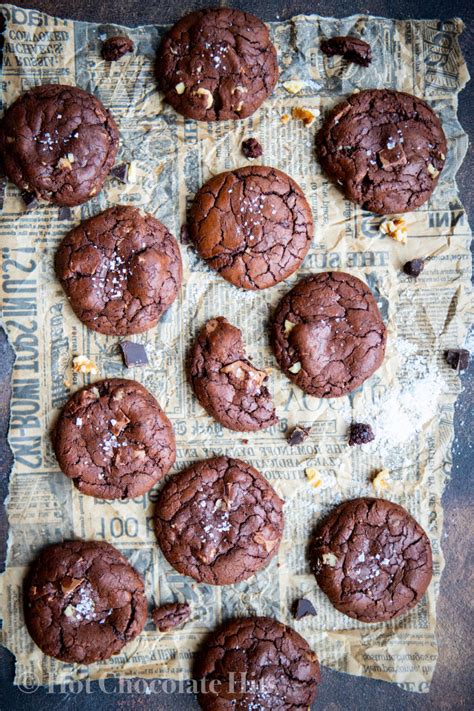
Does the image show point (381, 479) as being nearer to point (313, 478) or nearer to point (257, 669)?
point (313, 478)

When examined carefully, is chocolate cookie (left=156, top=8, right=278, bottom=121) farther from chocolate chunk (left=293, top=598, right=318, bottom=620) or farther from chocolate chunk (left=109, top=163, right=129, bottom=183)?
chocolate chunk (left=293, top=598, right=318, bottom=620)

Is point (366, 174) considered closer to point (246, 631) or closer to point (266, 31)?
point (266, 31)

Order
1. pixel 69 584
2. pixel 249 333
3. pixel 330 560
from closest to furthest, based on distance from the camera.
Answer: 1. pixel 69 584
2. pixel 330 560
3. pixel 249 333

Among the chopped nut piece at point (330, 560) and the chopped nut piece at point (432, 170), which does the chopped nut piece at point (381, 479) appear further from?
the chopped nut piece at point (432, 170)

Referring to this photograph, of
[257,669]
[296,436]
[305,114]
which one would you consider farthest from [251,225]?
[257,669]

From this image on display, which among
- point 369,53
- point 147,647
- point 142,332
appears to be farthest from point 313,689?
point 369,53

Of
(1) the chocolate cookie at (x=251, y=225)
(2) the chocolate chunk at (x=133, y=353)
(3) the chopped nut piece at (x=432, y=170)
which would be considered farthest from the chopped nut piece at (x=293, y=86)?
(2) the chocolate chunk at (x=133, y=353)
